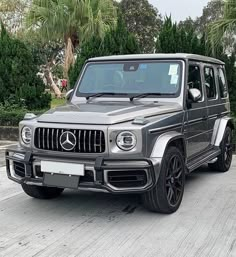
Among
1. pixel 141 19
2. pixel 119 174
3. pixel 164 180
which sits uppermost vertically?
pixel 141 19

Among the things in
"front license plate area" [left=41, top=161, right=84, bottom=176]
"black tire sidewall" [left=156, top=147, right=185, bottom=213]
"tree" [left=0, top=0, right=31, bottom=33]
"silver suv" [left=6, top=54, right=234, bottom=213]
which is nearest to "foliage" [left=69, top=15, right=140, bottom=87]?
"silver suv" [left=6, top=54, right=234, bottom=213]

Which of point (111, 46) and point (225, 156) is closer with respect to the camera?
point (225, 156)

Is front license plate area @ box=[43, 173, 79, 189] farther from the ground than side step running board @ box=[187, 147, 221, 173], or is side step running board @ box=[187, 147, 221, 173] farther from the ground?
front license plate area @ box=[43, 173, 79, 189]

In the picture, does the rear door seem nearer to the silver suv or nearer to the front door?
the silver suv

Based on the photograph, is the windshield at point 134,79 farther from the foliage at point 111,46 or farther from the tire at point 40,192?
the foliage at point 111,46

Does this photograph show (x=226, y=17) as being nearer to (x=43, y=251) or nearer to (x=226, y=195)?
(x=226, y=195)

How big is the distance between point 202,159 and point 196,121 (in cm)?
54

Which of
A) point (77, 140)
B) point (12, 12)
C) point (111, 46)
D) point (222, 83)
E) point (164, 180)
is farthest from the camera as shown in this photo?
point (12, 12)

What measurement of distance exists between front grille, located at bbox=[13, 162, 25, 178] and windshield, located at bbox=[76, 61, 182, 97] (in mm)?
1456

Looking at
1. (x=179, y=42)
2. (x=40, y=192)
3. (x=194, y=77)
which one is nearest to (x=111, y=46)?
(x=179, y=42)

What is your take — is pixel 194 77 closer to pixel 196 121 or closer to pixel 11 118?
pixel 196 121

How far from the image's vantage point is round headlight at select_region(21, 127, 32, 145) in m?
4.74

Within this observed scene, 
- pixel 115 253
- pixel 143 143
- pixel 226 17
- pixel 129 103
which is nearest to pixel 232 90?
pixel 226 17

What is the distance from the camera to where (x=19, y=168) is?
4.82 metres
